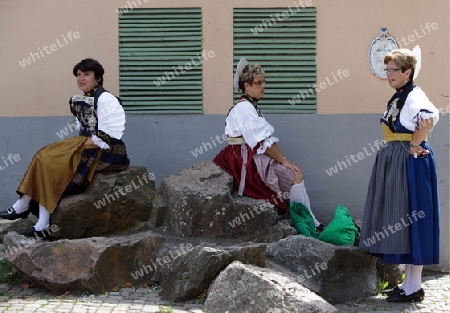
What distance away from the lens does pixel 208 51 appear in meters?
6.73

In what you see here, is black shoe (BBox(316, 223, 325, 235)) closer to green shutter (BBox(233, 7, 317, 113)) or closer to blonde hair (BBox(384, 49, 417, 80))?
green shutter (BBox(233, 7, 317, 113))

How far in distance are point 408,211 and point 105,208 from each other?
2472 mm

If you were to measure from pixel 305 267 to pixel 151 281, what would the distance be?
3.99 feet

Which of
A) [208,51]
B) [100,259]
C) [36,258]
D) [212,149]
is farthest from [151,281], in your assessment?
[208,51]

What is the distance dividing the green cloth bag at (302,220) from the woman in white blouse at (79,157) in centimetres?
155

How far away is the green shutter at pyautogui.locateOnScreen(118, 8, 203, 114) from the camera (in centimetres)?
673

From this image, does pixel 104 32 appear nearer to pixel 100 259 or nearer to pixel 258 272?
pixel 100 259

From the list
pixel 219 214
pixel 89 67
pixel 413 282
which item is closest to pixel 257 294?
pixel 219 214

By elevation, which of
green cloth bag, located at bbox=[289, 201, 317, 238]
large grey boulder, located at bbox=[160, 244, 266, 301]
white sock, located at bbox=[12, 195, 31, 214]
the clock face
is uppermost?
the clock face

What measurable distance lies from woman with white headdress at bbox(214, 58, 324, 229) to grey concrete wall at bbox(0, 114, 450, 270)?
0.50 meters

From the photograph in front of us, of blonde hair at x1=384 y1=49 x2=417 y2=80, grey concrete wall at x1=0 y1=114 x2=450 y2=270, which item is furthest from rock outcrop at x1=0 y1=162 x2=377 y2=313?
blonde hair at x1=384 y1=49 x2=417 y2=80

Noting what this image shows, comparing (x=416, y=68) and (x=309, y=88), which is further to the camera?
(x=309, y=88)

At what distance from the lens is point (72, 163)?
5887mm

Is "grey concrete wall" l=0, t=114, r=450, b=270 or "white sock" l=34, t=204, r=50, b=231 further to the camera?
"grey concrete wall" l=0, t=114, r=450, b=270
